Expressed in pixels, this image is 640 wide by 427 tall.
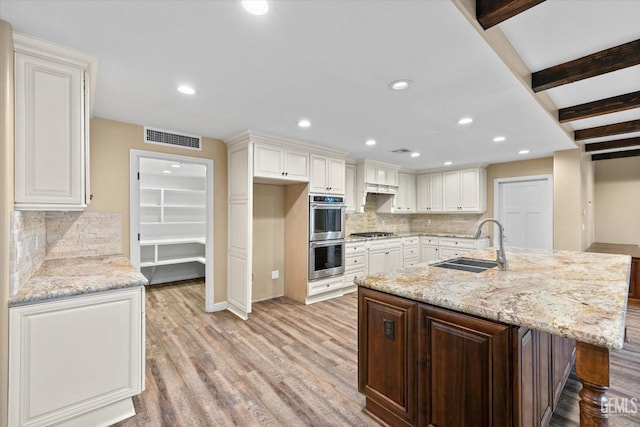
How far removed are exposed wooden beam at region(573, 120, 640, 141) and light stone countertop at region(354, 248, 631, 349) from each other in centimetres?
199

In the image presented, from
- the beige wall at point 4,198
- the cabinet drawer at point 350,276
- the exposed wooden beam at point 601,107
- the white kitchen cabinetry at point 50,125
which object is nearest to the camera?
the beige wall at point 4,198

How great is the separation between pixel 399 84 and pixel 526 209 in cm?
470

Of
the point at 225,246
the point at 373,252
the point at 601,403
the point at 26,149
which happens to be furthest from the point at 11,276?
the point at 373,252

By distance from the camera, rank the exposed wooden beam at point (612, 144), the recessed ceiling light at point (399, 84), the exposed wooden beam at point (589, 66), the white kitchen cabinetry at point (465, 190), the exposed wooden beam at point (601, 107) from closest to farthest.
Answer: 1. the exposed wooden beam at point (589, 66)
2. the recessed ceiling light at point (399, 84)
3. the exposed wooden beam at point (601, 107)
4. the exposed wooden beam at point (612, 144)
5. the white kitchen cabinetry at point (465, 190)

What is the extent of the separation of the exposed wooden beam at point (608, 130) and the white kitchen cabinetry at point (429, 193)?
8.49ft

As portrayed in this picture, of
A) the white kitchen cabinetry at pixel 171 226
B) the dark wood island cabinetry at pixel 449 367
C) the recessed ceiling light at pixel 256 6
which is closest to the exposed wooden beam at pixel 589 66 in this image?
the dark wood island cabinetry at pixel 449 367

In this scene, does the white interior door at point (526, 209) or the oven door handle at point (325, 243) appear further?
the white interior door at point (526, 209)

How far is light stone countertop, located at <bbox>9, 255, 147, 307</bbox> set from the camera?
1607 millimetres

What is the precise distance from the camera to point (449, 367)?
4.85ft

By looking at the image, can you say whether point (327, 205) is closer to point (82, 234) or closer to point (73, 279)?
point (82, 234)

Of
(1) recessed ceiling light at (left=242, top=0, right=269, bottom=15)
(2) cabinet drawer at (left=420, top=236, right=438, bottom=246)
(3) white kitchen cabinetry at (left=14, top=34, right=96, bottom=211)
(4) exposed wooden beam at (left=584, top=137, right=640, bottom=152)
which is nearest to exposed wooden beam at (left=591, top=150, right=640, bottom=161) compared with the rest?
(4) exposed wooden beam at (left=584, top=137, right=640, bottom=152)

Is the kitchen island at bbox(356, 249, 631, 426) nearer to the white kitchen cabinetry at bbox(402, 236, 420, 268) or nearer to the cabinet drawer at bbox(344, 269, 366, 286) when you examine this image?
the cabinet drawer at bbox(344, 269, 366, 286)

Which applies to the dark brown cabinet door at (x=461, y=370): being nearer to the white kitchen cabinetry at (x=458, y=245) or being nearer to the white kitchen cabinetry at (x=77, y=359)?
the white kitchen cabinetry at (x=77, y=359)

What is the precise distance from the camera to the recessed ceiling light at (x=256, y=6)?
1369 mm
